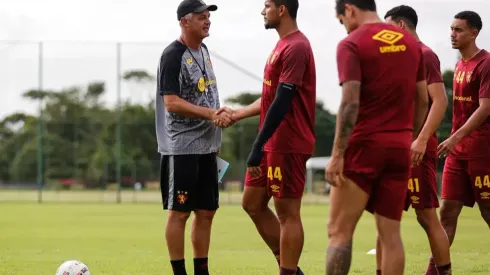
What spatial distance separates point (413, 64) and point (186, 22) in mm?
2619

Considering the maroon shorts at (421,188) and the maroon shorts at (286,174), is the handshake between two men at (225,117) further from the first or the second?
the maroon shorts at (421,188)

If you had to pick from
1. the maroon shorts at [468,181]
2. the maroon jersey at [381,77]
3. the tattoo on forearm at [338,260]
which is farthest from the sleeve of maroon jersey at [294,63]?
the maroon shorts at [468,181]

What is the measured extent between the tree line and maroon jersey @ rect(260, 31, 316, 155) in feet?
75.5

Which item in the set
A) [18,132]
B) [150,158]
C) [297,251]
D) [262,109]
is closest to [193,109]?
[262,109]

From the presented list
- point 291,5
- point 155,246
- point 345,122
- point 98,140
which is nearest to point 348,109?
point 345,122

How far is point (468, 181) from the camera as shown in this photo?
30.8ft

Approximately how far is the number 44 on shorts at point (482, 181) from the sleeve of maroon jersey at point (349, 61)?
3462 mm

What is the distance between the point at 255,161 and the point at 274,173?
0.32 m

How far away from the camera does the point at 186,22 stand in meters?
8.40

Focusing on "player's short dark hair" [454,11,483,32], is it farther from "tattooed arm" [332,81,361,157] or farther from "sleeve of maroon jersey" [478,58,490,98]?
"tattooed arm" [332,81,361,157]

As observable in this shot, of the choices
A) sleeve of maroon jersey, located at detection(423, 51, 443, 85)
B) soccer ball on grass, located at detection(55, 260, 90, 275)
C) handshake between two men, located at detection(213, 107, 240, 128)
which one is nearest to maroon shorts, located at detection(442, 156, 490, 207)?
sleeve of maroon jersey, located at detection(423, 51, 443, 85)

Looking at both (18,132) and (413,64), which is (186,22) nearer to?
(413,64)

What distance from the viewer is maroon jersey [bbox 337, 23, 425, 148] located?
629 cm

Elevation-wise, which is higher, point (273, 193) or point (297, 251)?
point (273, 193)
